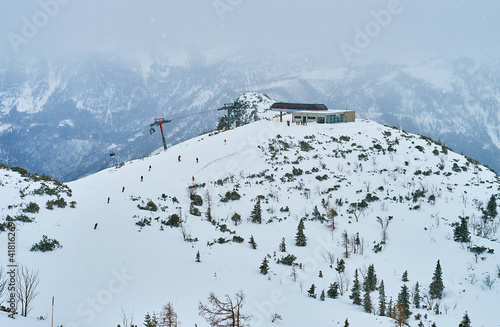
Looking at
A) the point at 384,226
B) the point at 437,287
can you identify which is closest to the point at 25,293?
the point at 437,287

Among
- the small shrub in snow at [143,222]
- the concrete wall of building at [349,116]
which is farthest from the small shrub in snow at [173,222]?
the concrete wall of building at [349,116]

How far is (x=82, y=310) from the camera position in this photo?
580 inches

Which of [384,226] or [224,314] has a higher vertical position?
[224,314]

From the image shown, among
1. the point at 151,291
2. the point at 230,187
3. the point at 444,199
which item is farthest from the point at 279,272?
the point at 444,199

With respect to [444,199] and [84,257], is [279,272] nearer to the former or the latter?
[84,257]

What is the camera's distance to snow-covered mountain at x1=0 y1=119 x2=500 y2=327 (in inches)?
687

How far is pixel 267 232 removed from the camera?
35.3 m

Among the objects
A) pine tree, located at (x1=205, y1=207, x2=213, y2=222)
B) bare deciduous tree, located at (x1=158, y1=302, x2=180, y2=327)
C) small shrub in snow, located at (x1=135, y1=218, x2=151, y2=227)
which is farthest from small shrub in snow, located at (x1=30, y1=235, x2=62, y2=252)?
pine tree, located at (x1=205, y1=207, x2=213, y2=222)

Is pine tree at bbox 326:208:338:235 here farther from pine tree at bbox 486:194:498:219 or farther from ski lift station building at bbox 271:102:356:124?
ski lift station building at bbox 271:102:356:124

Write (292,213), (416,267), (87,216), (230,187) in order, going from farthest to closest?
(230,187) → (292,213) → (416,267) → (87,216)

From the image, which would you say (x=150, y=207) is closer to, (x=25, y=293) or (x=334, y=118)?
(x=25, y=293)

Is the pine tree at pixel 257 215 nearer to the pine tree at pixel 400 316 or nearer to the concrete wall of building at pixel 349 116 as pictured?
the pine tree at pixel 400 316

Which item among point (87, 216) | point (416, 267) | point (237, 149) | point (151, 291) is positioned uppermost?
point (237, 149)

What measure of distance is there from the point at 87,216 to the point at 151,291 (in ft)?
45.8
